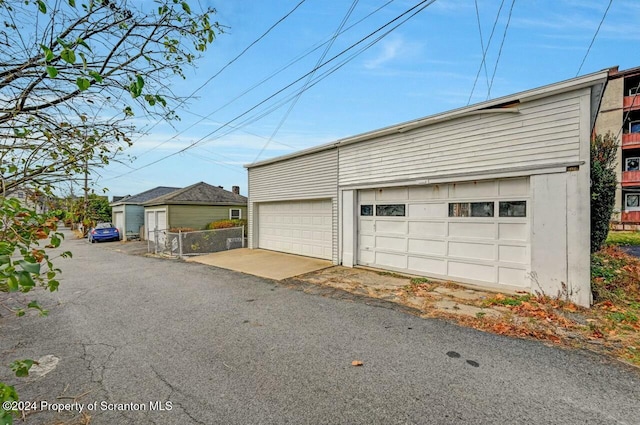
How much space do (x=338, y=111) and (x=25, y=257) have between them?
12.1 meters

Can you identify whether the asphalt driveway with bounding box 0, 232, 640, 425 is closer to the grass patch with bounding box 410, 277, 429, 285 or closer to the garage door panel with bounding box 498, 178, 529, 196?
the grass patch with bounding box 410, 277, 429, 285

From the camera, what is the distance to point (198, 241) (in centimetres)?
1230

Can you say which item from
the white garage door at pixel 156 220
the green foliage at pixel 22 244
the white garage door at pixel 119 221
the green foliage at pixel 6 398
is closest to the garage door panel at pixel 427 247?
the green foliage at pixel 22 244

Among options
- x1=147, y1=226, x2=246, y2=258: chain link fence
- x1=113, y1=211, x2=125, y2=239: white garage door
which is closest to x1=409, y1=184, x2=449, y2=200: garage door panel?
x1=147, y1=226, x2=246, y2=258: chain link fence

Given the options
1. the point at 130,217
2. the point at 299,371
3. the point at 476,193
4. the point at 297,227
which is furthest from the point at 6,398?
the point at 130,217

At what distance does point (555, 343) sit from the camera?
377 cm

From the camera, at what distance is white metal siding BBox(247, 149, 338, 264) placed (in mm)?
9508

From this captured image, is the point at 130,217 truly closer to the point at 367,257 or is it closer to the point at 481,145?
the point at 367,257

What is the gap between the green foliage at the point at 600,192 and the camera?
8320 millimetres

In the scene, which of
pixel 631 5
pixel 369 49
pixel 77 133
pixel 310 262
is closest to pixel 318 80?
pixel 369 49

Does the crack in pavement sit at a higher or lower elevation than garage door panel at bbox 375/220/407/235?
lower

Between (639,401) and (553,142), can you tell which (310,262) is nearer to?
(553,142)

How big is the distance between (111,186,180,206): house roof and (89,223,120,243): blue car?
1.79 meters

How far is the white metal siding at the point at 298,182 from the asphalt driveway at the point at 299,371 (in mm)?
4901
